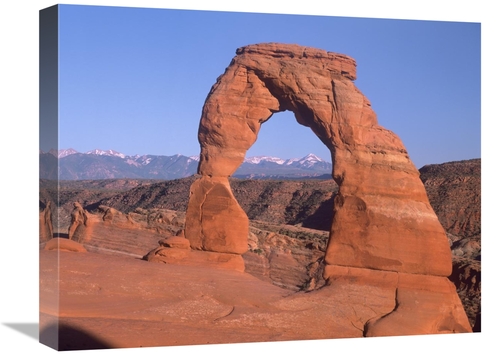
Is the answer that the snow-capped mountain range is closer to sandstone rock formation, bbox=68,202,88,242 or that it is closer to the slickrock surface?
sandstone rock formation, bbox=68,202,88,242

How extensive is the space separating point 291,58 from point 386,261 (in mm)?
5259

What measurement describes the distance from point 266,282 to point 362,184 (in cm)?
351

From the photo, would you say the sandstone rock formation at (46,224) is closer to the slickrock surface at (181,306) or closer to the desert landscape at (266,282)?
the desert landscape at (266,282)

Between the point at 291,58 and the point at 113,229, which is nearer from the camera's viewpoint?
the point at 291,58

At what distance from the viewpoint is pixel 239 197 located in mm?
55156

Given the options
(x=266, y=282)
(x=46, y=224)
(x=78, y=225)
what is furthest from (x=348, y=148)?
(x=78, y=225)

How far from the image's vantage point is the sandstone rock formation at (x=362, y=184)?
19797 millimetres

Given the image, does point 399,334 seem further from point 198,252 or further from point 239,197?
point 239,197

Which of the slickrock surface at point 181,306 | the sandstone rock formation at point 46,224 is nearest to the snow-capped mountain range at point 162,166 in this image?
the slickrock surface at point 181,306

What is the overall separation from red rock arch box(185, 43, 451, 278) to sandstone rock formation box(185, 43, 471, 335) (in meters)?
0.02

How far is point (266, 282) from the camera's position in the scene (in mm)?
21891

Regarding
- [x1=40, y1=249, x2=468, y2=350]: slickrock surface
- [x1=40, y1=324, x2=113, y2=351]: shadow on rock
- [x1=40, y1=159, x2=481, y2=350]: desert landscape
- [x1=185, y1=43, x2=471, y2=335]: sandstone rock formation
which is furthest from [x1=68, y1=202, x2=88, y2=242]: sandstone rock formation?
[x1=40, y1=324, x2=113, y2=351]: shadow on rock

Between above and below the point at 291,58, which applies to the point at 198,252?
below

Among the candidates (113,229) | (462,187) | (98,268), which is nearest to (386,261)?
(98,268)
